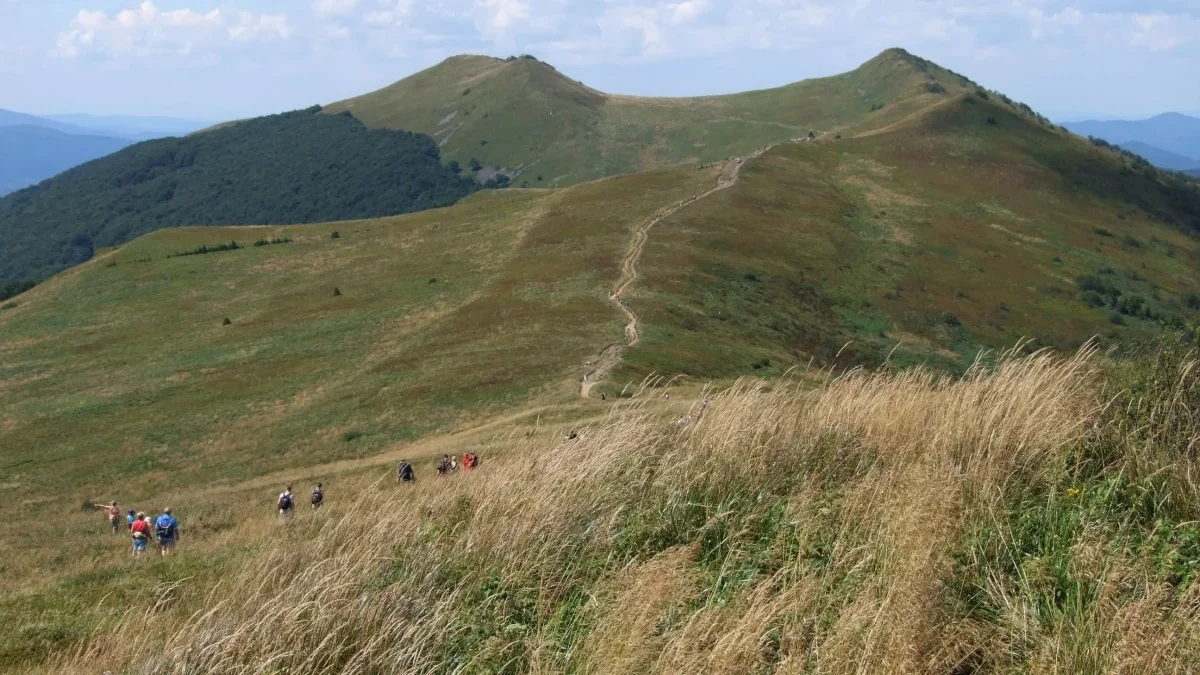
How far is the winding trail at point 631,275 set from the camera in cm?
3853

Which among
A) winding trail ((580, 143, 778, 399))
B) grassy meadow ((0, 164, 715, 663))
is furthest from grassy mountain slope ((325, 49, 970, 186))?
grassy meadow ((0, 164, 715, 663))

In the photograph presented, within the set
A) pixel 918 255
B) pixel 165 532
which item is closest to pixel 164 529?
pixel 165 532

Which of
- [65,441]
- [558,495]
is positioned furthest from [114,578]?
[65,441]

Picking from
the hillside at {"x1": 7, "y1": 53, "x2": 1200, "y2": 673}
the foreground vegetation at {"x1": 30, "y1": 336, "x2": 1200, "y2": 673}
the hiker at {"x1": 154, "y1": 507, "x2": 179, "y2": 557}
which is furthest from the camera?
the hiker at {"x1": 154, "y1": 507, "x2": 179, "y2": 557}

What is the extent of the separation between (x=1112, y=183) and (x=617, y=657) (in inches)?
4647

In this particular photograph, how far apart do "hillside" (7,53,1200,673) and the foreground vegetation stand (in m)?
0.03

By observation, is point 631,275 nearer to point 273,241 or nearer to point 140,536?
point 140,536

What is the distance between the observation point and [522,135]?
647 feet

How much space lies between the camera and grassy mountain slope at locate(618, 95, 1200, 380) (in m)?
51.7

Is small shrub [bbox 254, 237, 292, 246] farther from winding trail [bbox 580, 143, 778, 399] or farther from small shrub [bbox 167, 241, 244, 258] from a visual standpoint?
winding trail [bbox 580, 143, 778, 399]

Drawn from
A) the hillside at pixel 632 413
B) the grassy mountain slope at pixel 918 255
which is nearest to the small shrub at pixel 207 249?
the hillside at pixel 632 413

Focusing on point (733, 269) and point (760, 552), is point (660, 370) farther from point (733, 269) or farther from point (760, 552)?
point (760, 552)

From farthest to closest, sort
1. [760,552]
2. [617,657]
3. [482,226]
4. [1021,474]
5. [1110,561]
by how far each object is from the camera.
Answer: [482,226], [1021,474], [760,552], [1110,561], [617,657]

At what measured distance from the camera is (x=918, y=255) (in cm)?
7469
